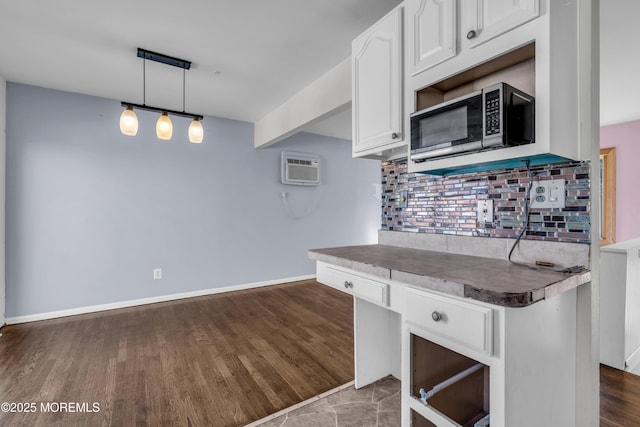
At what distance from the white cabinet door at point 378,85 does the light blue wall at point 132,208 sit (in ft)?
8.89

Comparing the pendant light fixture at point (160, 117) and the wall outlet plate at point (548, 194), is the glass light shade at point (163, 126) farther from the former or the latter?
the wall outlet plate at point (548, 194)

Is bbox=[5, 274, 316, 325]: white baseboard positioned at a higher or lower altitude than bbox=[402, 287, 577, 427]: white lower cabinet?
lower

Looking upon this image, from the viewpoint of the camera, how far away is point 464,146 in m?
1.20

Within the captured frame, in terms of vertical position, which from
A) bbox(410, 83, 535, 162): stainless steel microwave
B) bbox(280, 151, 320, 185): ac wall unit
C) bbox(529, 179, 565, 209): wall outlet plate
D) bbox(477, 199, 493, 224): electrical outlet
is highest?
bbox(280, 151, 320, 185): ac wall unit

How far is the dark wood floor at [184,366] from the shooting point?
5.41ft

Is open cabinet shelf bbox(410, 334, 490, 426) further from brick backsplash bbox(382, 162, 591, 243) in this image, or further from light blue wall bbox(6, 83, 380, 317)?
light blue wall bbox(6, 83, 380, 317)

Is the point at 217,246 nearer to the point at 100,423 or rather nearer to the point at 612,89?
the point at 100,423

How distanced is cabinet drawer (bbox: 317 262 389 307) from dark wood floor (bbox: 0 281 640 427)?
764 millimetres

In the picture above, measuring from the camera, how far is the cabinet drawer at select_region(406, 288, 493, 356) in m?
0.89

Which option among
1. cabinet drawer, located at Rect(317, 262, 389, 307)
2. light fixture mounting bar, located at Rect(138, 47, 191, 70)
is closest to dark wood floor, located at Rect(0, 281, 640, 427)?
cabinet drawer, located at Rect(317, 262, 389, 307)

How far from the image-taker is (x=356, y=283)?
1.44 m

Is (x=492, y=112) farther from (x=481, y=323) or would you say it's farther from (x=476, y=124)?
(x=481, y=323)

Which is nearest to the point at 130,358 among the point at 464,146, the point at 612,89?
the point at 464,146

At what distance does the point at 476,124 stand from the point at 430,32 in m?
0.52
